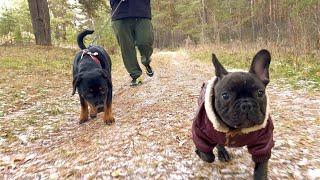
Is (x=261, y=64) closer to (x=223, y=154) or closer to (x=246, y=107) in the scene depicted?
(x=246, y=107)

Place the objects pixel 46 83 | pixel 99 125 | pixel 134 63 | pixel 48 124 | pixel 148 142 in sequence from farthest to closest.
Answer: pixel 46 83 → pixel 134 63 → pixel 48 124 → pixel 99 125 → pixel 148 142

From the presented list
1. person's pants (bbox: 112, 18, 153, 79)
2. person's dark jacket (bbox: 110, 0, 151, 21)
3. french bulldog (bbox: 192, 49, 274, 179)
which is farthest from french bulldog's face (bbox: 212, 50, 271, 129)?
person's pants (bbox: 112, 18, 153, 79)

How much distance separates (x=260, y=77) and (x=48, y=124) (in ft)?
11.7

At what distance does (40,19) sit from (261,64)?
50.0 ft

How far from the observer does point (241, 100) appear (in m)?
2.50

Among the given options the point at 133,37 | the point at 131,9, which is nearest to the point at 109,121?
Answer: the point at 131,9

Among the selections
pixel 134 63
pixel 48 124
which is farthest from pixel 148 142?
pixel 134 63

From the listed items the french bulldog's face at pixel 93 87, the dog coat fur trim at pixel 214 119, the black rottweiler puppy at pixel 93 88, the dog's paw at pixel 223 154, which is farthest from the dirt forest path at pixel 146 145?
the dog coat fur trim at pixel 214 119

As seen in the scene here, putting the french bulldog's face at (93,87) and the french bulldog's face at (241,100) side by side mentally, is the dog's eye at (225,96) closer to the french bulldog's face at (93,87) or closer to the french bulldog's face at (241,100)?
the french bulldog's face at (241,100)

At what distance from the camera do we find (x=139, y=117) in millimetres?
5102

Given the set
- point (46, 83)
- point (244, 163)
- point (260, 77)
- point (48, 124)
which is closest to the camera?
point (260, 77)

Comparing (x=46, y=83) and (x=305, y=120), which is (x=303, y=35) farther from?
(x=46, y=83)

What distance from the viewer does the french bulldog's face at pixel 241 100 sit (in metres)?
2.48

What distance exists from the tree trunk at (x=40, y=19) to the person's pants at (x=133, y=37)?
384 inches
